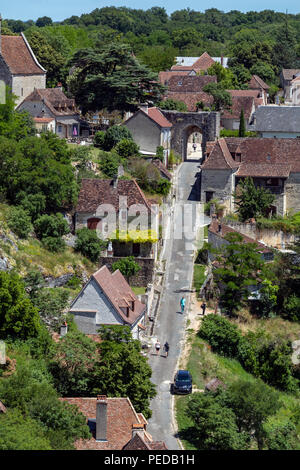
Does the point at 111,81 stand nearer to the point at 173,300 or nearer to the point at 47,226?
the point at 47,226

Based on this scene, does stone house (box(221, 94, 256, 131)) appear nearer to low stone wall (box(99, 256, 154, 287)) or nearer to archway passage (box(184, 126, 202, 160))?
archway passage (box(184, 126, 202, 160))

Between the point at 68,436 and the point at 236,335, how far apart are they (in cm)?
1785

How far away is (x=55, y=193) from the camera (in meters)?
57.1

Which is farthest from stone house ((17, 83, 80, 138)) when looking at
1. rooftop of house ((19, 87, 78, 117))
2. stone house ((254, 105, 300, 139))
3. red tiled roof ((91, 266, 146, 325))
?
red tiled roof ((91, 266, 146, 325))

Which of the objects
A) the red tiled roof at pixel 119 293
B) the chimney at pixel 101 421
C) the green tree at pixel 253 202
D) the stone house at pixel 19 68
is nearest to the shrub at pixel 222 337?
the red tiled roof at pixel 119 293

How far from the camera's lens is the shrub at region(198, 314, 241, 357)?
166 ft

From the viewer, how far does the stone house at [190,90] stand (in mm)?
84000

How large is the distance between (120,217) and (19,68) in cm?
2267

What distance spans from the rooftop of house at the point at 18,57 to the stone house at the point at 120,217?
66.3 feet

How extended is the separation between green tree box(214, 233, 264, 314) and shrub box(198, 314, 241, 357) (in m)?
4.14

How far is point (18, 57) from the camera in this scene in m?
76.4
